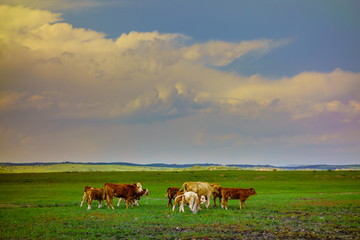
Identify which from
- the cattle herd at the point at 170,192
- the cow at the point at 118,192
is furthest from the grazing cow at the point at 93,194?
the cow at the point at 118,192

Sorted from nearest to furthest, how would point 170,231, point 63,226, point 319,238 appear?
point 319,238
point 170,231
point 63,226

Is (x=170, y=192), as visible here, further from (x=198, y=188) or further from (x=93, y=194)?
(x=93, y=194)

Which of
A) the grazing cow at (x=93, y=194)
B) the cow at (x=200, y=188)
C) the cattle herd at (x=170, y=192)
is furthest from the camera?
the cow at (x=200, y=188)

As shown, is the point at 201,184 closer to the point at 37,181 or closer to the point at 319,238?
the point at 319,238

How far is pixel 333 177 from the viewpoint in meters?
84.3

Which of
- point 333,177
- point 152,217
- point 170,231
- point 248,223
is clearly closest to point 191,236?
point 170,231

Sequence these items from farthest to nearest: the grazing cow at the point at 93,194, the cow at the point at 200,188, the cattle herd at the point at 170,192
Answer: the cow at the point at 200,188 → the cattle herd at the point at 170,192 → the grazing cow at the point at 93,194

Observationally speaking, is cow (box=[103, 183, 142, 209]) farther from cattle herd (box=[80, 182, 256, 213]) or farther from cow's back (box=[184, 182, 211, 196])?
cow's back (box=[184, 182, 211, 196])

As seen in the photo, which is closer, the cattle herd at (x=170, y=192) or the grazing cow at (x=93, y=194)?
the grazing cow at (x=93, y=194)

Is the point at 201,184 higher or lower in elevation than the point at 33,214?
higher

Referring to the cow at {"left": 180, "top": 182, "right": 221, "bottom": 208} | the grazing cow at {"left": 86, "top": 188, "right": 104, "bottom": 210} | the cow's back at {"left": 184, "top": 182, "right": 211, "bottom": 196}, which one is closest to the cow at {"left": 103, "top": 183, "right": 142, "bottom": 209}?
the grazing cow at {"left": 86, "top": 188, "right": 104, "bottom": 210}

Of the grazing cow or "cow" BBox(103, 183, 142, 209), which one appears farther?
"cow" BBox(103, 183, 142, 209)

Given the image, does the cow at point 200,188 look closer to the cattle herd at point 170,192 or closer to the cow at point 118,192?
the cattle herd at point 170,192

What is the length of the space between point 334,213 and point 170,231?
14041mm
